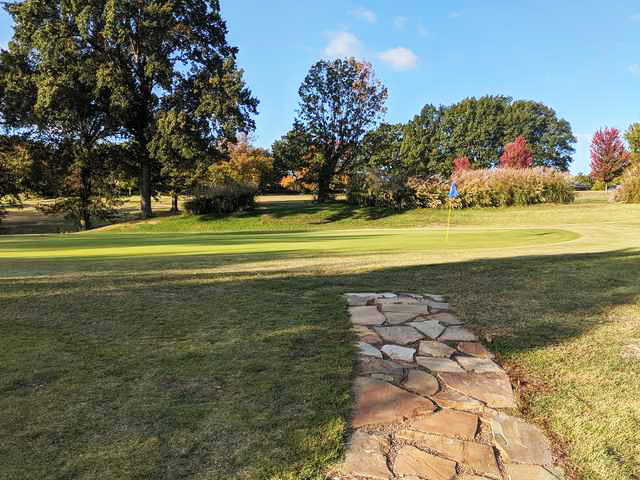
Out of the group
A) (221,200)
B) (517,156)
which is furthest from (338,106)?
(517,156)

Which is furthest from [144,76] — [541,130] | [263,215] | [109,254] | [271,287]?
[541,130]

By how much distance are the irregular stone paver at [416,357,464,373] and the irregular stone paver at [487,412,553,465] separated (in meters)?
0.56

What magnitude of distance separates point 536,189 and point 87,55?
26957 mm

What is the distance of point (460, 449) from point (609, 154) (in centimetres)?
5263

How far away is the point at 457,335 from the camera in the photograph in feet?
11.5

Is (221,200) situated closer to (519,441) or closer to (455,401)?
(455,401)

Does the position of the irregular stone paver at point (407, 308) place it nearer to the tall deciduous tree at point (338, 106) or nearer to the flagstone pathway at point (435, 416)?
the flagstone pathway at point (435, 416)

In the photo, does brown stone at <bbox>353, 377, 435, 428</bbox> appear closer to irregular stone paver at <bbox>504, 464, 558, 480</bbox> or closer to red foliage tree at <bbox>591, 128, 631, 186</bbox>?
irregular stone paver at <bbox>504, 464, 558, 480</bbox>

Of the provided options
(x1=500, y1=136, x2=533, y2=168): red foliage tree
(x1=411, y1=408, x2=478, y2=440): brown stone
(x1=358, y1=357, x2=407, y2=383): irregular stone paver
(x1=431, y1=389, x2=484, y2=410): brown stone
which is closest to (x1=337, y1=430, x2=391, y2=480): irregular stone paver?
(x1=411, y1=408, x2=478, y2=440): brown stone

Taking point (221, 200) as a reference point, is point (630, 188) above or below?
above

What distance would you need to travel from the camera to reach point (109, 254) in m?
8.46

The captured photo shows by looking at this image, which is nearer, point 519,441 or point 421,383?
point 519,441

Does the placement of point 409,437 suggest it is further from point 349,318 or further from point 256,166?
point 256,166

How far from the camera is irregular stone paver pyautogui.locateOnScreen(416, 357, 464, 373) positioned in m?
2.85
